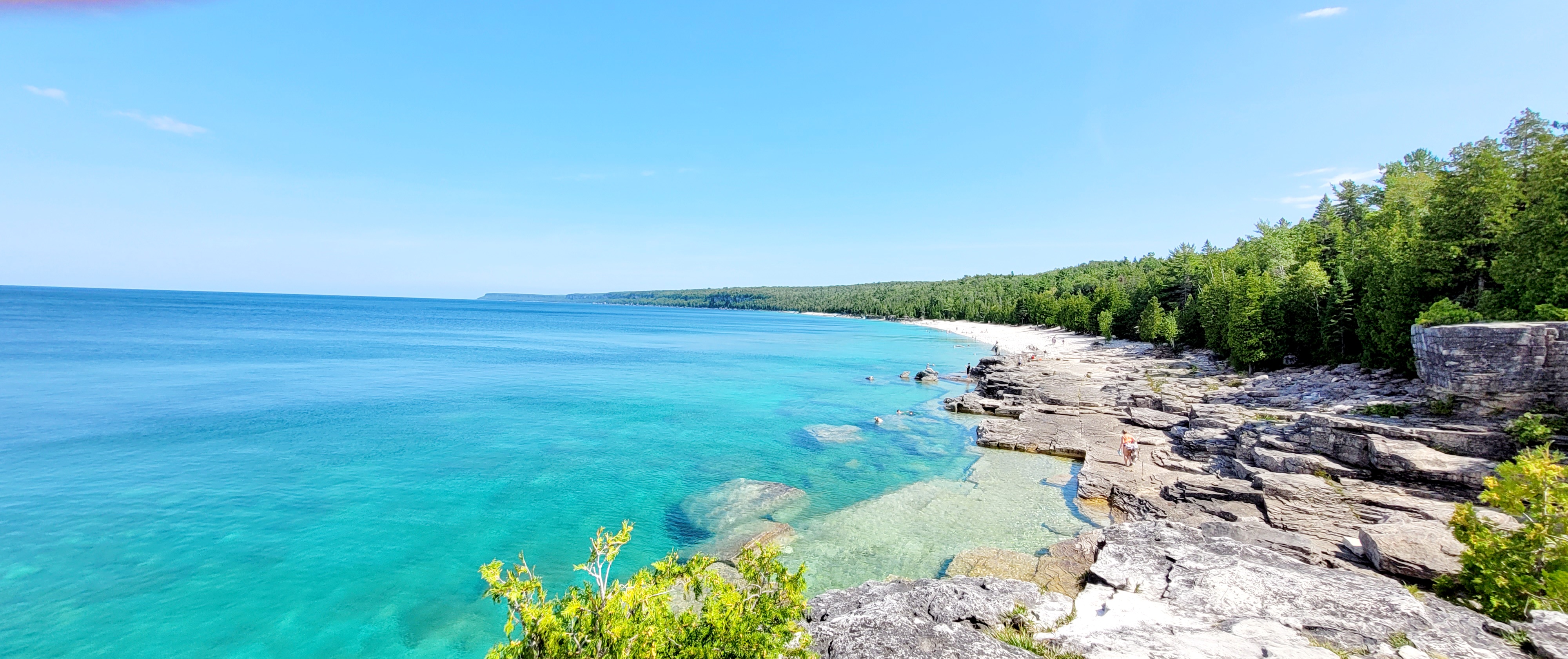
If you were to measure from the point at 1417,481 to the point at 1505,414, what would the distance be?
496 centimetres

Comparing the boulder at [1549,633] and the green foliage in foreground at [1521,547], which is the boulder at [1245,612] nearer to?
the boulder at [1549,633]

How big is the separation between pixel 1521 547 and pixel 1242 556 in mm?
4742

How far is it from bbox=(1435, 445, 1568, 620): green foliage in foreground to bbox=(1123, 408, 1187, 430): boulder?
74.0 feet

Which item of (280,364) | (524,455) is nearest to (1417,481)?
(524,455)

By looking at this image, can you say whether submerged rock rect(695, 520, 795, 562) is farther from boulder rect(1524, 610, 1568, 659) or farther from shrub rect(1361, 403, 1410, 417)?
shrub rect(1361, 403, 1410, 417)

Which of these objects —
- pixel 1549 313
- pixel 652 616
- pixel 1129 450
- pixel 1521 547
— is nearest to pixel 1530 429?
pixel 1549 313

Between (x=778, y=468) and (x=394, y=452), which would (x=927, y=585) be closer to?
(x=778, y=468)

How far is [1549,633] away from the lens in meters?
9.14

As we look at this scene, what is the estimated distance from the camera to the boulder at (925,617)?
33.8ft

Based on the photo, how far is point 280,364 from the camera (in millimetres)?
62250

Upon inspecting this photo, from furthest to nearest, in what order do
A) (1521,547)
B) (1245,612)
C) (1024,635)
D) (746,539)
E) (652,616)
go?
(746,539), (1245,612), (1024,635), (1521,547), (652,616)

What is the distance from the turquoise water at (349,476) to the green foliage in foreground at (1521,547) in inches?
682

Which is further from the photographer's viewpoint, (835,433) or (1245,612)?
(835,433)

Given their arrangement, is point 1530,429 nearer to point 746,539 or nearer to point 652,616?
point 746,539
